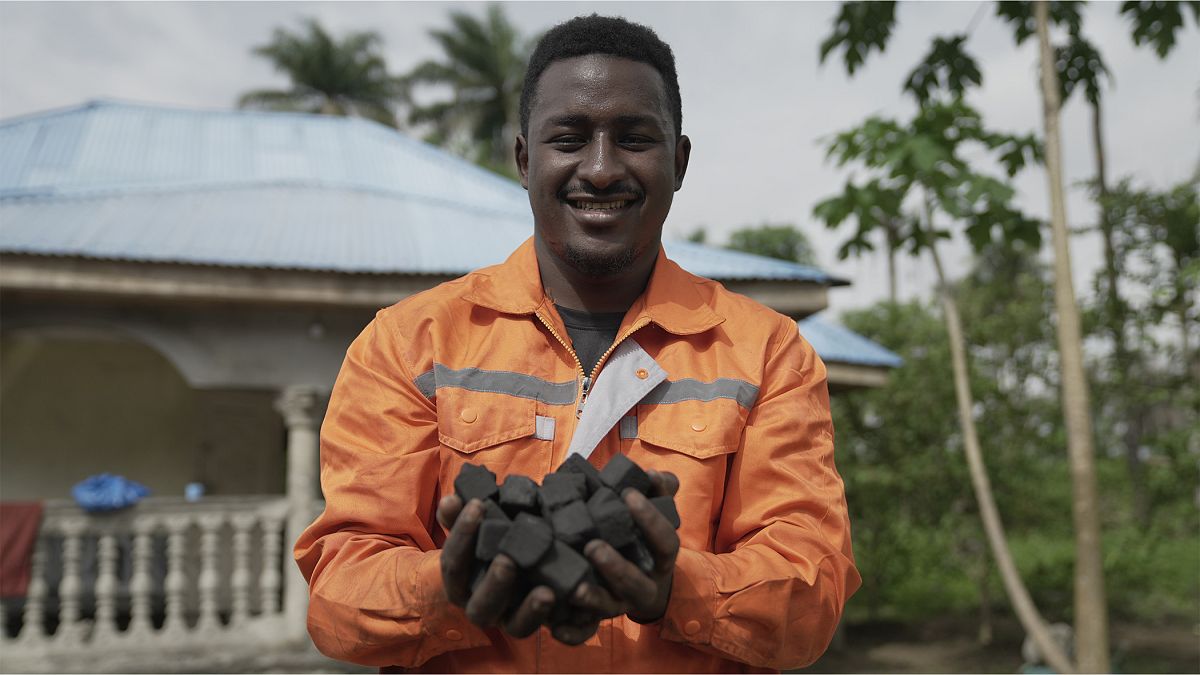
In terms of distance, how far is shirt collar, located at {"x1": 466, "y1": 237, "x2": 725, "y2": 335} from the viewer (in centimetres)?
176

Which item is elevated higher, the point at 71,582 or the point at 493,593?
the point at 493,593

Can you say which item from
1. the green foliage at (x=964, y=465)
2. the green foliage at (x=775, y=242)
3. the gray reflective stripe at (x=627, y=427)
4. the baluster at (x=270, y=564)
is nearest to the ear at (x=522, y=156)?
the gray reflective stripe at (x=627, y=427)

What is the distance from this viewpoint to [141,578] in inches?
266

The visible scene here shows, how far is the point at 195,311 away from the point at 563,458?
641 cm

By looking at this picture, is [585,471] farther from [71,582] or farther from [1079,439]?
[71,582]

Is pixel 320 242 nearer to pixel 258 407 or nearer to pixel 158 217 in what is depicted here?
pixel 158 217

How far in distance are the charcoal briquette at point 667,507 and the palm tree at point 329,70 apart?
30471 mm

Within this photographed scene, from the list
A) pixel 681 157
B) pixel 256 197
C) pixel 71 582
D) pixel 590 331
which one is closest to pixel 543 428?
pixel 590 331

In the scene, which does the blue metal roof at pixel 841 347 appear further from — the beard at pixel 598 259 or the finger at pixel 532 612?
the finger at pixel 532 612

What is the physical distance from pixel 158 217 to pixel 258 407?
4266 millimetres

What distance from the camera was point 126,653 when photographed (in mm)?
6629

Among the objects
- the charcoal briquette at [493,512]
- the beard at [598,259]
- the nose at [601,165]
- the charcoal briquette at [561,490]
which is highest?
the nose at [601,165]

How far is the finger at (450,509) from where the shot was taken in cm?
129

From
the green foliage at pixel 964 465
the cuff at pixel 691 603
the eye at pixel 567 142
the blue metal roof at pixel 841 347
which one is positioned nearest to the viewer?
A: the cuff at pixel 691 603
